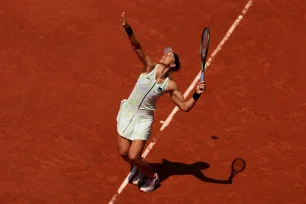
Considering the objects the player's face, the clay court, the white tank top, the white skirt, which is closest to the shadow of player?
the clay court

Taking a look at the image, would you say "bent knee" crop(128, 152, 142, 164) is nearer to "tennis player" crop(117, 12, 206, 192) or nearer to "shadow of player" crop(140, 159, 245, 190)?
"tennis player" crop(117, 12, 206, 192)

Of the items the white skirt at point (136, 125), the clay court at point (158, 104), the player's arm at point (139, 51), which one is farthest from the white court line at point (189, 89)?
the player's arm at point (139, 51)

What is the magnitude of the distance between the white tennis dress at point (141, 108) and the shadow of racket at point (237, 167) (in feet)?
7.02

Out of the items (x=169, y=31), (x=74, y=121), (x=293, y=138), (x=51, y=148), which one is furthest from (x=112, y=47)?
(x=293, y=138)

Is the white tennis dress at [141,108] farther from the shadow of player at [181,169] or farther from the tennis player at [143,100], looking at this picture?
the shadow of player at [181,169]

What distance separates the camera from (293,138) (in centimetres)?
1162

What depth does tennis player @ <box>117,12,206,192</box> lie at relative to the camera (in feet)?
30.5

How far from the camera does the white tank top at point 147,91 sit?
9.35 metres

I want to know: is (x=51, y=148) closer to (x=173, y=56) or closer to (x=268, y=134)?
(x=173, y=56)

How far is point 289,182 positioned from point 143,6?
6242mm

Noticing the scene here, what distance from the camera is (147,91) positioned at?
938cm

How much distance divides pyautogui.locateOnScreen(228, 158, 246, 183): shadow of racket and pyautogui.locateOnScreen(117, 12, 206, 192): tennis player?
182 cm

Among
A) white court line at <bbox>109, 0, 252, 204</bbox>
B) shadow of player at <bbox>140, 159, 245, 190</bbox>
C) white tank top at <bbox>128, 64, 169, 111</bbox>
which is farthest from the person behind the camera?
shadow of player at <bbox>140, 159, 245, 190</bbox>

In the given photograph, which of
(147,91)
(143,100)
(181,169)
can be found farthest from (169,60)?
(181,169)
